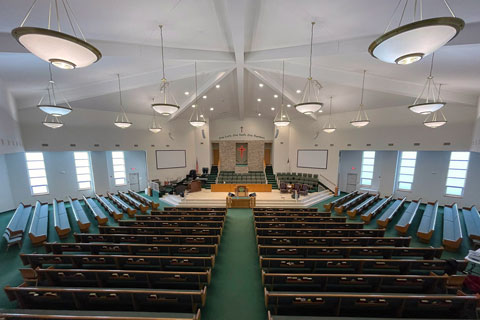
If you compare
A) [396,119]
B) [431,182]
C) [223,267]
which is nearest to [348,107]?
[396,119]

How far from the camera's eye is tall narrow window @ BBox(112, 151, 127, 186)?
1259 cm

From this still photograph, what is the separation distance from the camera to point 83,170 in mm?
11664

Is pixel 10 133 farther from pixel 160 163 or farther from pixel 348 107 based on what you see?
pixel 348 107

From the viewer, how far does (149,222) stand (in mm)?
6090

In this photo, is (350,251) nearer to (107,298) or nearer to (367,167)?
(107,298)

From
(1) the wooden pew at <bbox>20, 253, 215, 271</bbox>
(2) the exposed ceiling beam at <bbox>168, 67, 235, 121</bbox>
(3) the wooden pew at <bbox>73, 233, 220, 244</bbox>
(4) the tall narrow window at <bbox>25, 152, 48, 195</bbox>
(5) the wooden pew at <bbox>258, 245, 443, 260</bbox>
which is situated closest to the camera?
(1) the wooden pew at <bbox>20, 253, 215, 271</bbox>

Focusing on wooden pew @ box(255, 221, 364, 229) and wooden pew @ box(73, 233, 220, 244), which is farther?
wooden pew @ box(255, 221, 364, 229)

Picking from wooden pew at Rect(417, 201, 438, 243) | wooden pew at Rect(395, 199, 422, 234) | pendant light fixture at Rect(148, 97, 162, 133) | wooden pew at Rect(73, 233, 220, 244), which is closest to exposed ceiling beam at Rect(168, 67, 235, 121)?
pendant light fixture at Rect(148, 97, 162, 133)

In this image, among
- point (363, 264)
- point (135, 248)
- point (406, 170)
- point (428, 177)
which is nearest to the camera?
point (363, 264)

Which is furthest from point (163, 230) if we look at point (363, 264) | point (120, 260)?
point (363, 264)

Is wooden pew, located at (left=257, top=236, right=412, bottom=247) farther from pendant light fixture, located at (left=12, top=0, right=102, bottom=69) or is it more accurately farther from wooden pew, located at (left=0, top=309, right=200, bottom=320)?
pendant light fixture, located at (left=12, top=0, right=102, bottom=69)

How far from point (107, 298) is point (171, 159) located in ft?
Answer: 35.4

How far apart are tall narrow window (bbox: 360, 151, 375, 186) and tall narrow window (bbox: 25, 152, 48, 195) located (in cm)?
2008

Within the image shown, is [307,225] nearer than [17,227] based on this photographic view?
Yes
